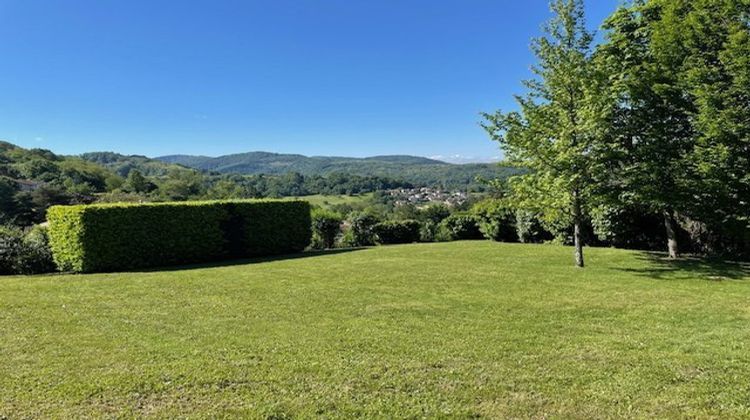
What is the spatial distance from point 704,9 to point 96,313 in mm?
14068

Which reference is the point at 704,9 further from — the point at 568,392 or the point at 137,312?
the point at 137,312

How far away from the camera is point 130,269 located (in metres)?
12.8

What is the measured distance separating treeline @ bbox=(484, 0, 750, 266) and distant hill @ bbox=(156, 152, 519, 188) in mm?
95834

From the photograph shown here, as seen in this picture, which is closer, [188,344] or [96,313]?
[188,344]

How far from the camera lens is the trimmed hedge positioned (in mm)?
12391

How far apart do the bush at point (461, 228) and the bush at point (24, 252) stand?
48.7 feet

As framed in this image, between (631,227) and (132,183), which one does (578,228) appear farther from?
(132,183)

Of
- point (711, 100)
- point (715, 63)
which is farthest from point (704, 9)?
point (711, 100)

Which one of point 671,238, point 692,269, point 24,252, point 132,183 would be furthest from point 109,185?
point 692,269

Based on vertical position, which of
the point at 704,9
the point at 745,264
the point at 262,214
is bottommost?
the point at 745,264

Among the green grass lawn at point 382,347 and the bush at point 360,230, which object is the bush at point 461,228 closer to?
the bush at point 360,230

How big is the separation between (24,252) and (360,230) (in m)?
11.7

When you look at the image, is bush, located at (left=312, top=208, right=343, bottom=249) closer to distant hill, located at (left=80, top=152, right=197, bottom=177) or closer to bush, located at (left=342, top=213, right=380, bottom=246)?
bush, located at (left=342, top=213, right=380, bottom=246)

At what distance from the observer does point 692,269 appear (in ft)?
33.8
